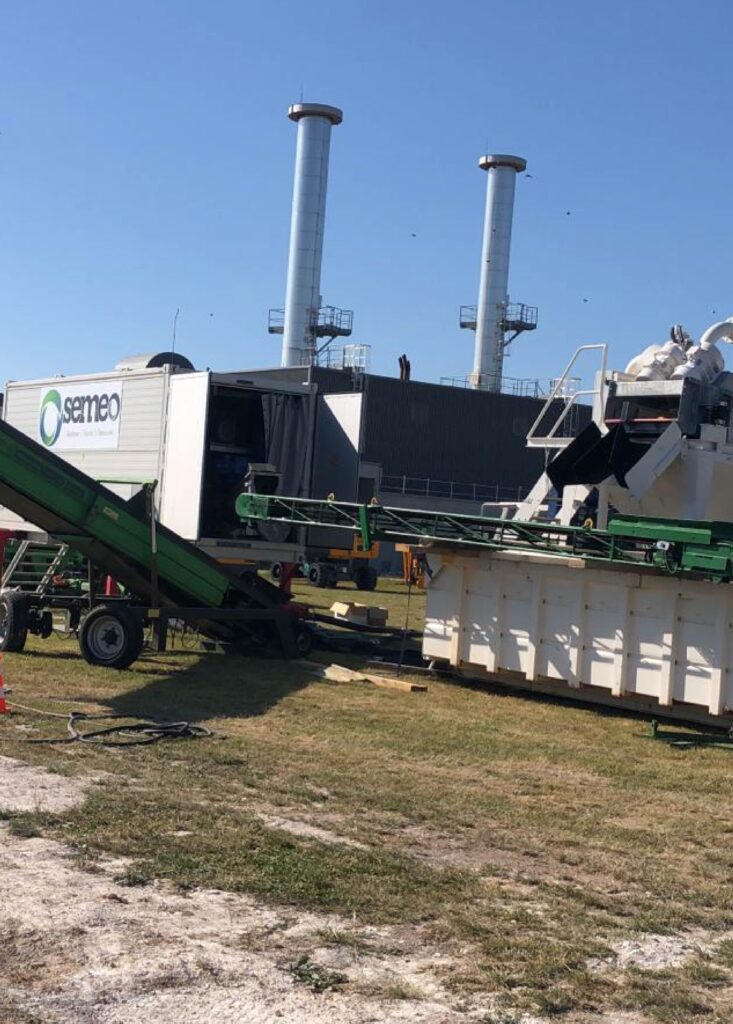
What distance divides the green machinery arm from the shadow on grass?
1695 millimetres

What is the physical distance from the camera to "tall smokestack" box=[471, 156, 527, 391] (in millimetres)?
57594

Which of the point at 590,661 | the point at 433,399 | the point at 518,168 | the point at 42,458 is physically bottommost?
the point at 590,661

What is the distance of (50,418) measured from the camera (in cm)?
2094

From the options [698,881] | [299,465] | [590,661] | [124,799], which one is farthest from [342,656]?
[698,881]

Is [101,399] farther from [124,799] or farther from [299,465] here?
[124,799]

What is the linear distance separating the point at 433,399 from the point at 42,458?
1346 inches

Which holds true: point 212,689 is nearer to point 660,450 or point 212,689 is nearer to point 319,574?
point 660,450

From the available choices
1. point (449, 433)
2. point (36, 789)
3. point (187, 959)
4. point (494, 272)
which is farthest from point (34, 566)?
point (494, 272)

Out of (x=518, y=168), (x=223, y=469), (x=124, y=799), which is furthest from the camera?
(x=518, y=168)

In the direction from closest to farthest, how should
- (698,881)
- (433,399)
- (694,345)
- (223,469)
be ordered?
(698,881) → (694,345) → (223,469) → (433,399)

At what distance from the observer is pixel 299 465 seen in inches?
687

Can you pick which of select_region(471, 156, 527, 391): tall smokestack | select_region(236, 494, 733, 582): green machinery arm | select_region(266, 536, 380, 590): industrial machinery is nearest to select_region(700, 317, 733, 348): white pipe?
select_region(236, 494, 733, 582): green machinery arm

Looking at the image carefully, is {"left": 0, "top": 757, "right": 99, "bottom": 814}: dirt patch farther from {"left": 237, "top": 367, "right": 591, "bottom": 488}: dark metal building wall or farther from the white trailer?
{"left": 237, "top": 367, "right": 591, "bottom": 488}: dark metal building wall

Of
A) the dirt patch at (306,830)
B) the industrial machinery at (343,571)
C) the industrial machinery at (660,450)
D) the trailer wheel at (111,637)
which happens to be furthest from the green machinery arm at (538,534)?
the industrial machinery at (343,571)
